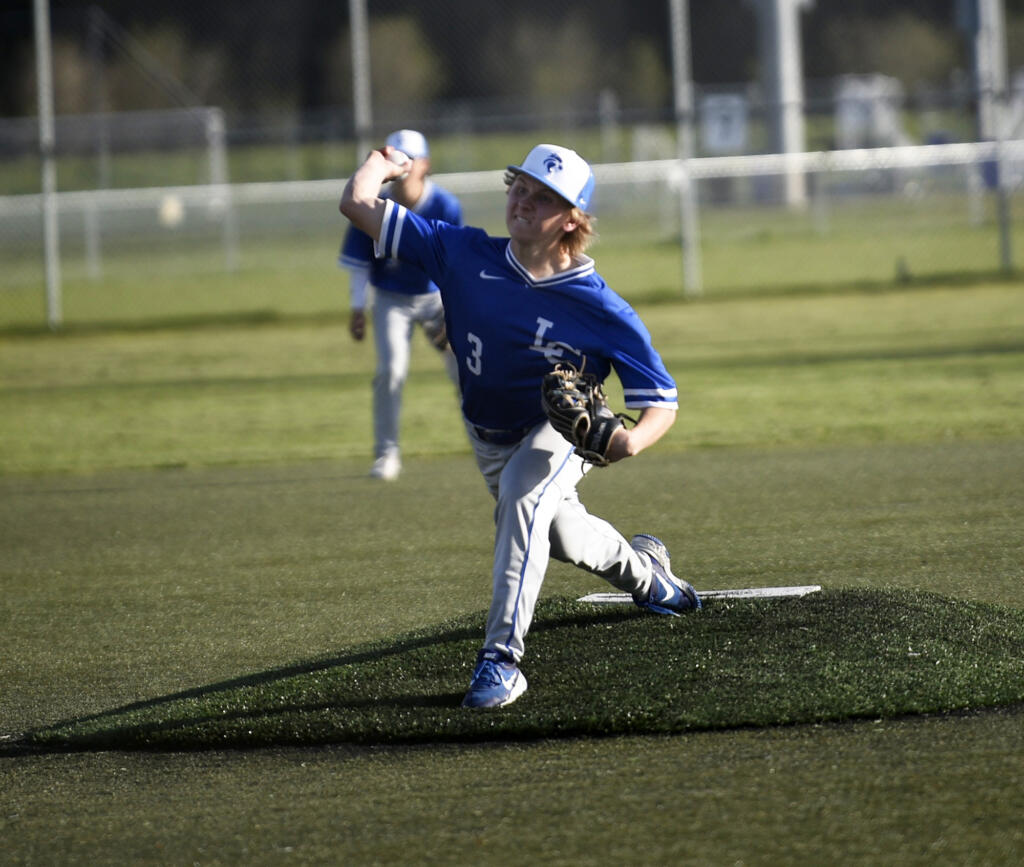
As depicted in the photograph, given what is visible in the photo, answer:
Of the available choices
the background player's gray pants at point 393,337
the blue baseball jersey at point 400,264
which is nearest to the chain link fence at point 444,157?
the blue baseball jersey at point 400,264

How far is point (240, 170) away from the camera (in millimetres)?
38188

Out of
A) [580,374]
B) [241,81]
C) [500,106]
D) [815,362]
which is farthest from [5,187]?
[580,374]

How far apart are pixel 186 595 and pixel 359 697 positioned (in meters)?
2.02

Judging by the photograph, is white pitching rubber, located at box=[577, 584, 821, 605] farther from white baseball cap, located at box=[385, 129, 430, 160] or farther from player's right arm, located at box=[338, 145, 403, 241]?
white baseball cap, located at box=[385, 129, 430, 160]

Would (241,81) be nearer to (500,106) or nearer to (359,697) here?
(500,106)

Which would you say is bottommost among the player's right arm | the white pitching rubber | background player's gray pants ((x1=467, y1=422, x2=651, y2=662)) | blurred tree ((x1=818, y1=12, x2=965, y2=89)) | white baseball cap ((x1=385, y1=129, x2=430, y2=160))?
the white pitching rubber

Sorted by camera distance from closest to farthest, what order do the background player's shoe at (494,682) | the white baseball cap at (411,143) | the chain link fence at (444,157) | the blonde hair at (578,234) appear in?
the background player's shoe at (494,682)
the blonde hair at (578,234)
the white baseball cap at (411,143)
the chain link fence at (444,157)

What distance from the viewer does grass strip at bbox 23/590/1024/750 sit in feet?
13.5

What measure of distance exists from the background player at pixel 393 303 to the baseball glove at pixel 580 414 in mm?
4191

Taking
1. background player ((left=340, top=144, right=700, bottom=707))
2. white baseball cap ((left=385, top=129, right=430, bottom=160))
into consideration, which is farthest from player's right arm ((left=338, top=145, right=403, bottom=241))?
white baseball cap ((left=385, top=129, right=430, bottom=160))

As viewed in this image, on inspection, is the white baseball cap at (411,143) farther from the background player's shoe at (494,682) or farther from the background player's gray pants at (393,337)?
the background player's shoe at (494,682)

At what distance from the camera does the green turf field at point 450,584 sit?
134 inches

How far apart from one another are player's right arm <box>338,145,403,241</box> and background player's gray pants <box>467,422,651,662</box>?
76 centimetres

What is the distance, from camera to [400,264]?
8516 mm
